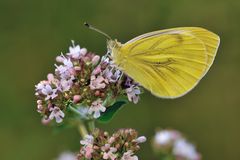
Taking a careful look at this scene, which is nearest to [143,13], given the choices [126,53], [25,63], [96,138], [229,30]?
[229,30]

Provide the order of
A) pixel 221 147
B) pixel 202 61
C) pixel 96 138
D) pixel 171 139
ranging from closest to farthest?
pixel 96 138, pixel 202 61, pixel 171 139, pixel 221 147

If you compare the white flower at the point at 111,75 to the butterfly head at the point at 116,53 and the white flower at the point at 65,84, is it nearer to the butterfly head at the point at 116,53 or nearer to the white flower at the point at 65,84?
the butterfly head at the point at 116,53

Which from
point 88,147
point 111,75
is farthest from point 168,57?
point 88,147

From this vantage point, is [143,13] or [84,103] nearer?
[84,103]

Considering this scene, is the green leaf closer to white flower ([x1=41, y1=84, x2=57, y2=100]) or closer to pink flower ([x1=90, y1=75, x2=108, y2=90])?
pink flower ([x1=90, y1=75, x2=108, y2=90])

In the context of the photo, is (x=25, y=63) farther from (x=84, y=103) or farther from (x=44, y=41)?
(x=84, y=103)

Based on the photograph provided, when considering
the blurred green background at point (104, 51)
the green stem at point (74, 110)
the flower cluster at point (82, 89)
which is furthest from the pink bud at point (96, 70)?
the blurred green background at point (104, 51)
